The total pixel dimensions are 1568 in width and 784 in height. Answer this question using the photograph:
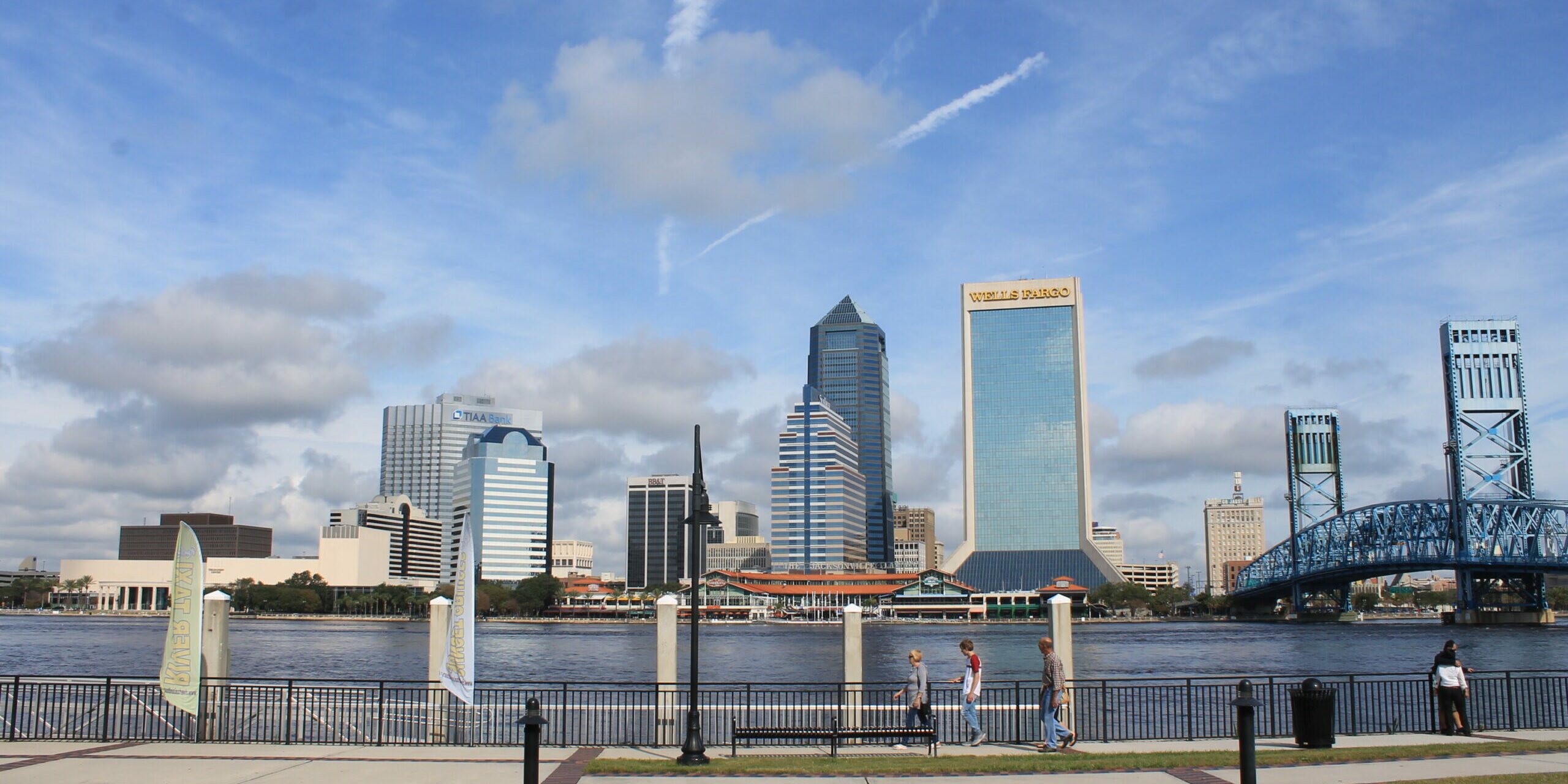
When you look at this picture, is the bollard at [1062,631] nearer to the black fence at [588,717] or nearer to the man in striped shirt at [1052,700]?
the black fence at [588,717]

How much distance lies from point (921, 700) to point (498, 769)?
8756 millimetres

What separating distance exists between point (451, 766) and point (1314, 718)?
1596 centimetres

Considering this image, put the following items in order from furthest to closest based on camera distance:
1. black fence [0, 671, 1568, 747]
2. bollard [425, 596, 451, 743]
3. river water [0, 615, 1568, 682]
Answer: river water [0, 615, 1568, 682] → bollard [425, 596, 451, 743] → black fence [0, 671, 1568, 747]

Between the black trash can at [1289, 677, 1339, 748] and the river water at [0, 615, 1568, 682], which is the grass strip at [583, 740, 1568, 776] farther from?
the river water at [0, 615, 1568, 682]

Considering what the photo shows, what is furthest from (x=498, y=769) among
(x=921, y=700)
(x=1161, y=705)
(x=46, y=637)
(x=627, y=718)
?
(x=46, y=637)

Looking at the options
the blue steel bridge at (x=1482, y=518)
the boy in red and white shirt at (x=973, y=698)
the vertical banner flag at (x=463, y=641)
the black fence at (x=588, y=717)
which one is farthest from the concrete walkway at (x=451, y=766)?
the blue steel bridge at (x=1482, y=518)

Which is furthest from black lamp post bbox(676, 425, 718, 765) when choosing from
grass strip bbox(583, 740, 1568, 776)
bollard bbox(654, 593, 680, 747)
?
bollard bbox(654, 593, 680, 747)

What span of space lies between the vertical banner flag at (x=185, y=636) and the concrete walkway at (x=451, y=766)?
162cm

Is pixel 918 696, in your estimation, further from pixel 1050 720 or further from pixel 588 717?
pixel 588 717

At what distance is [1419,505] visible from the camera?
18062 cm

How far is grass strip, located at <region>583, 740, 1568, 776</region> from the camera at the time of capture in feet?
61.5

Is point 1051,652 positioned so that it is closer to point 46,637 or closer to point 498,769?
point 498,769

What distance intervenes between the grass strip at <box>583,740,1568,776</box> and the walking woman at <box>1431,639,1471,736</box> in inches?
66.2

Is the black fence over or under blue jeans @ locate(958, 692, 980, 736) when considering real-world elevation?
under
